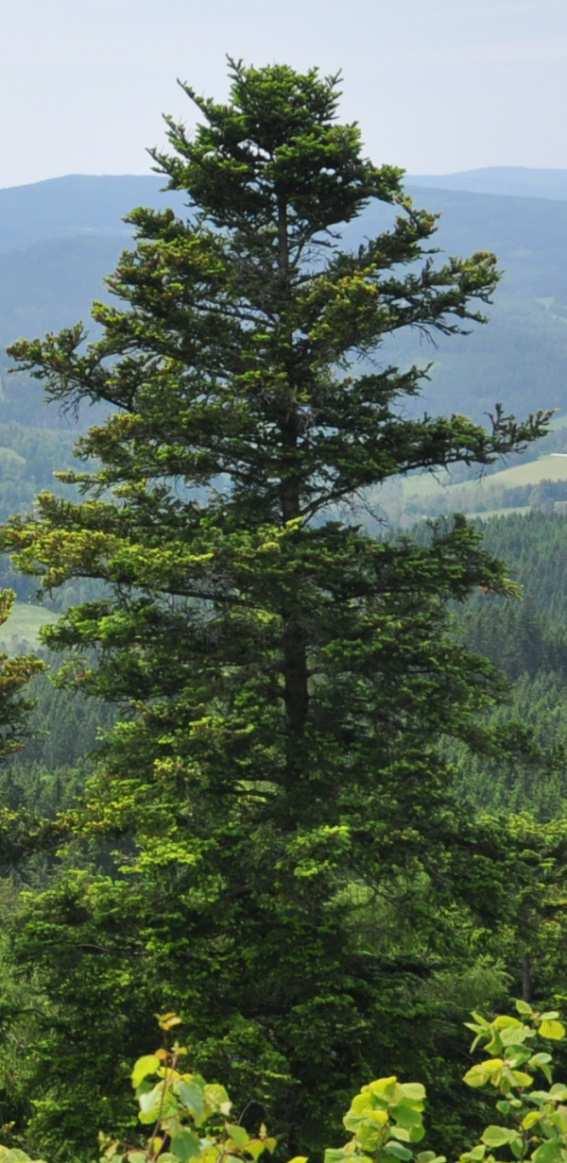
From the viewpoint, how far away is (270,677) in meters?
17.0

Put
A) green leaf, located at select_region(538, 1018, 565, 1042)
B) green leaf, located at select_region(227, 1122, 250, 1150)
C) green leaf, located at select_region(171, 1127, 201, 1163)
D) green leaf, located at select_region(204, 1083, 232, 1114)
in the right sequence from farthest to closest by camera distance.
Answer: green leaf, located at select_region(538, 1018, 565, 1042) < green leaf, located at select_region(204, 1083, 232, 1114) < green leaf, located at select_region(227, 1122, 250, 1150) < green leaf, located at select_region(171, 1127, 201, 1163)

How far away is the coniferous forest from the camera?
14.9m

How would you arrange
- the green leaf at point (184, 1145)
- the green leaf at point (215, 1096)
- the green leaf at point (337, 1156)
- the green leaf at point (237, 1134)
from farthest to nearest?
the green leaf at point (337, 1156) → the green leaf at point (215, 1096) → the green leaf at point (237, 1134) → the green leaf at point (184, 1145)

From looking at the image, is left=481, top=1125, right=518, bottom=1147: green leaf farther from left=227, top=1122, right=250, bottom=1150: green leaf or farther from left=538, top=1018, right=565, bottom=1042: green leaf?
left=227, top=1122, right=250, bottom=1150: green leaf

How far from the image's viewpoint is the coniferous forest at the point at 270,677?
14.9 metres

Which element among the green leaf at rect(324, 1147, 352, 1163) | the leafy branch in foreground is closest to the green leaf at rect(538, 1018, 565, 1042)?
the leafy branch in foreground

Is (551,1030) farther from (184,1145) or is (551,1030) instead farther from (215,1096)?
(184,1145)

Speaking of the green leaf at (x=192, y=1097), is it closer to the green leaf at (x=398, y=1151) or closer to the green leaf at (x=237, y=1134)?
the green leaf at (x=237, y=1134)

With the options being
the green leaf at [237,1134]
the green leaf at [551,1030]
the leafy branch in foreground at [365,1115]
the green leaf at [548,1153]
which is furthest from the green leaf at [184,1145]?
the green leaf at [551,1030]

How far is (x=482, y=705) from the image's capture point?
50.7ft

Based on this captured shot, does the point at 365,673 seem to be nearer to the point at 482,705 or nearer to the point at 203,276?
the point at 482,705

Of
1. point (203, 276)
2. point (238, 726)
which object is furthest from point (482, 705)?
point (203, 276)

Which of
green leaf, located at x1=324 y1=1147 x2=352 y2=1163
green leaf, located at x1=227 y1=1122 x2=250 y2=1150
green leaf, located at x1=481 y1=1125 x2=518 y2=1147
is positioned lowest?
green leaf, located at x1=324 y1=1147 x2=352 y2=1163

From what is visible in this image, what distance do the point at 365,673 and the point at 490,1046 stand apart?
37.2 feet
